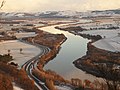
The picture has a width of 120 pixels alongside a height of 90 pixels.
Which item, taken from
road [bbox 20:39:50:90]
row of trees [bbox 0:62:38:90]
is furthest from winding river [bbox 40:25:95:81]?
row of trees [bbox 0:62:38:90]

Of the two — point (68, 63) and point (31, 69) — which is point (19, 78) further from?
point (68, 63)

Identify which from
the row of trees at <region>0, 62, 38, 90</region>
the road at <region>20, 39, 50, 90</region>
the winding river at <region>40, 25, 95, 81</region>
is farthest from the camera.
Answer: the winding river at <region>40, 25, 95, 81</region>

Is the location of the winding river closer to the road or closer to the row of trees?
the road

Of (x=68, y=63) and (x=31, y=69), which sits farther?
(x=68, y=63)

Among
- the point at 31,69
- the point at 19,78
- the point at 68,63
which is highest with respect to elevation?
the point at 19,78

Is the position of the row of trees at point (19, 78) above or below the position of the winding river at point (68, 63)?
above

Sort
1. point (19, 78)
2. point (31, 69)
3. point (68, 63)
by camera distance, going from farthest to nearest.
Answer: point (68, 63), point (31, 69), point (19, 78)

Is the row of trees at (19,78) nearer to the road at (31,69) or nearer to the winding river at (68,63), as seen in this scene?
the road at (31,69)

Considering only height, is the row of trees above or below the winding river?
above

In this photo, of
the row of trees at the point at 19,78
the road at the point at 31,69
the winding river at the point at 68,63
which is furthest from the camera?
the winding river at the point at 68,63

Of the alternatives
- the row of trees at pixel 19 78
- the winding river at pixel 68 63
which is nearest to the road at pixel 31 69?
the row of trees at pixel 19 78

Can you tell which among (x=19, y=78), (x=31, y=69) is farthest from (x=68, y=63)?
(x=19, y=78)

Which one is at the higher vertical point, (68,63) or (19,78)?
(19,78)
